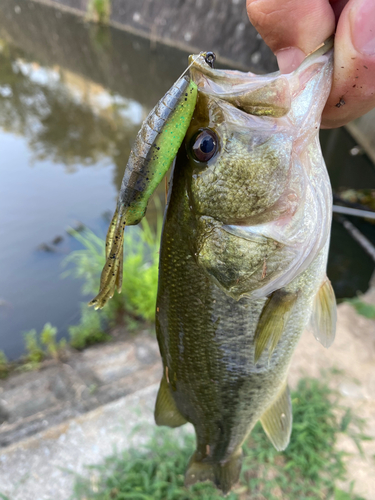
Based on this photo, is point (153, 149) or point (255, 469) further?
point (255, 469)

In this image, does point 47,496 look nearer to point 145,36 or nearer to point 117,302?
point 117,302

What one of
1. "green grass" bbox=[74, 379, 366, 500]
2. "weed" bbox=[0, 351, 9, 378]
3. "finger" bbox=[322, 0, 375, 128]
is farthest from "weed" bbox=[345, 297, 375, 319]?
"weed" bbox=[0, 351, 9, 378]

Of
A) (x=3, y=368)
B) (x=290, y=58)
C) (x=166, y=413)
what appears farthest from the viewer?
(x=3, y=368)

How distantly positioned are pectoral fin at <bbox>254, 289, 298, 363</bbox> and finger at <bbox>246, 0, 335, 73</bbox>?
880 millimetres

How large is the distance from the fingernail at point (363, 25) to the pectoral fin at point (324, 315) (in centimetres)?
86

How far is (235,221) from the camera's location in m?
1.17

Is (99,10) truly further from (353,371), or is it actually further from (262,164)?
(262,164)

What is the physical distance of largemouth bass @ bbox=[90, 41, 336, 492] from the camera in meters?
1.04

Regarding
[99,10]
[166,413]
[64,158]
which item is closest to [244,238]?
[166,413]

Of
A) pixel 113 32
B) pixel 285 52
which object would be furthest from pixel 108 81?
pixel 285 52

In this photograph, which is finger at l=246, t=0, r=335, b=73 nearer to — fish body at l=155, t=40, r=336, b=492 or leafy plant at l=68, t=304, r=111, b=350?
fish body at l=155, t=40, r=336, b=492

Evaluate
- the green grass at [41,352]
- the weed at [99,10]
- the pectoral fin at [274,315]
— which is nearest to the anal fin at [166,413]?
the pectoral fin at [274,315]

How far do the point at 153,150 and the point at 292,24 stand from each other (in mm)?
709

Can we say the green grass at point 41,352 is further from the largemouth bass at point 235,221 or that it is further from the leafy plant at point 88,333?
the largemouth bass at point 235,221
